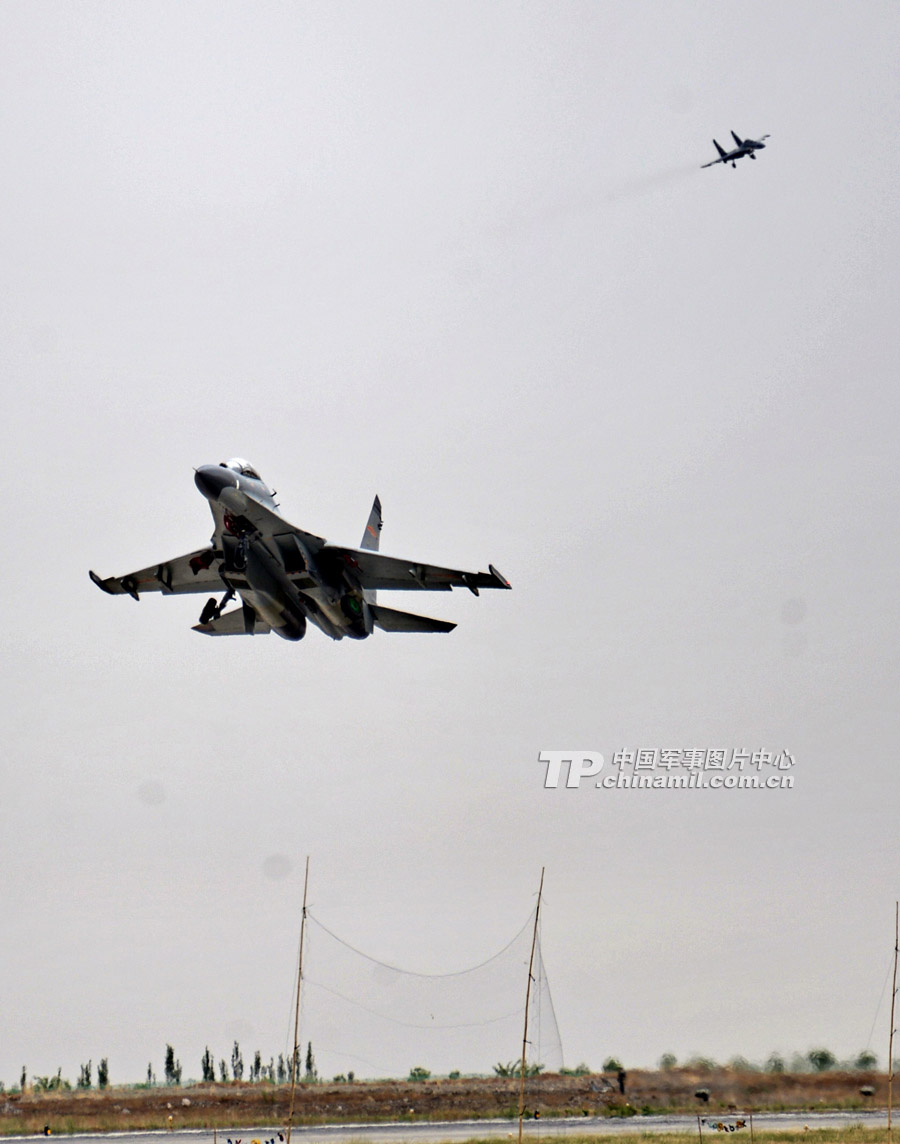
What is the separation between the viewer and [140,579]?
176 feet

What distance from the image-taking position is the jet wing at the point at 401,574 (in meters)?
48.4

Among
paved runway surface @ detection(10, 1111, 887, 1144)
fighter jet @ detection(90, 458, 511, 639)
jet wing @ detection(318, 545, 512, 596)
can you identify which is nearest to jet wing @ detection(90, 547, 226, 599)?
fighter jet @ detection(90, 458, 511, 639)

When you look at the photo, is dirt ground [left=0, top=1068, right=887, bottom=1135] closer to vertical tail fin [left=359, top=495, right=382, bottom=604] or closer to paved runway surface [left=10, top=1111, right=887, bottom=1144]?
paved runway surface [left=10, top=1111, right=887, bottom=1144]

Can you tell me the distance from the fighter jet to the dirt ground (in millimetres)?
23091

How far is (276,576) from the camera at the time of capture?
47.9 meters

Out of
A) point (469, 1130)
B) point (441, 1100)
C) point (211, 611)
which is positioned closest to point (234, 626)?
point (211, 611)

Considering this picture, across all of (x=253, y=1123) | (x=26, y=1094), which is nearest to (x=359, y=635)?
(x=253, y=1123)

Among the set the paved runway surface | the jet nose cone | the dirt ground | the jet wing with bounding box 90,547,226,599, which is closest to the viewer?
the jet nose cone

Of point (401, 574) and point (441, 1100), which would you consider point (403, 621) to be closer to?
point (401, 574)

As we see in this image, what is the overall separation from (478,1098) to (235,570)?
108ft

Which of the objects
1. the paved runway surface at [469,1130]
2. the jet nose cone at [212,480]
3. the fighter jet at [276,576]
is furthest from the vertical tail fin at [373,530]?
the paved runway surface at [469,1130]

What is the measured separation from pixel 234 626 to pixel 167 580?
3.27 m

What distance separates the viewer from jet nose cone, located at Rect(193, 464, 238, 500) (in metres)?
44.3

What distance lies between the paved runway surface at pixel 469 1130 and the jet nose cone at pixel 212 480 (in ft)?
73.3
